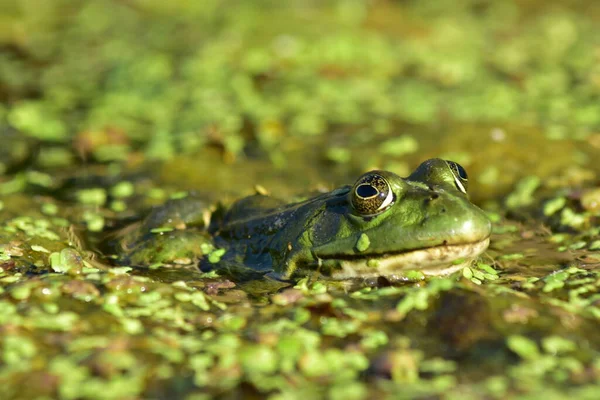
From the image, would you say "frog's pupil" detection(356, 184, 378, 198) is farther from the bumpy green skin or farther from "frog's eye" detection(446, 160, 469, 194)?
"frog's eye" detection(446, 160, 469, 194)

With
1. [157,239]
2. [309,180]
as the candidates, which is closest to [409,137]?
[309,180]

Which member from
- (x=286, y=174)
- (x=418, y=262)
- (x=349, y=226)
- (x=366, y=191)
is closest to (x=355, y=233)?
(x=349, y=226)

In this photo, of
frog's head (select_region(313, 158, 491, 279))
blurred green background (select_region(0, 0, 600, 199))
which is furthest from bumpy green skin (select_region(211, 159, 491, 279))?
blurred green background (select_region(0, 0, 600, 199))

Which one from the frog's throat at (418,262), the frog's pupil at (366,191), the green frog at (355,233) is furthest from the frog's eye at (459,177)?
the frog's pupil at (366,191)

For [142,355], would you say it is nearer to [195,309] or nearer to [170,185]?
[195,309]

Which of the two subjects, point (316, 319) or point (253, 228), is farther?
point (253, 228)
